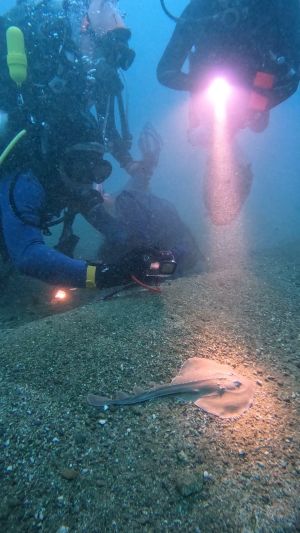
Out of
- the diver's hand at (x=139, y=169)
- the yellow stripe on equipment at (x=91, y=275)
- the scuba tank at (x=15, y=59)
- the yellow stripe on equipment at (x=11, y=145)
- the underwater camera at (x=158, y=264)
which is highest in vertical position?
the scuba tank at (x=15, y=59)

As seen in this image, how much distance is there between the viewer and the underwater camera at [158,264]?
3.91 metres

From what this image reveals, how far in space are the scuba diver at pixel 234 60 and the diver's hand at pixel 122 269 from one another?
386cm

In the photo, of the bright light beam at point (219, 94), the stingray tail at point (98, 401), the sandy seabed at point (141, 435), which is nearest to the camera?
the sandy seabed at point (141, 435)

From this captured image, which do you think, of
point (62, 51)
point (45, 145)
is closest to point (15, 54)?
point (62, 51)

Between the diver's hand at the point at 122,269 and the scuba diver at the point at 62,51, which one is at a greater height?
the scuba diver at the point at 62,51

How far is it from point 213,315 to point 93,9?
5.32 metres

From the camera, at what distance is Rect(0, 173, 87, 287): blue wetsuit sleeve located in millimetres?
3980

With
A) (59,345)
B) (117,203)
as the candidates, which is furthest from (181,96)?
(59,345)

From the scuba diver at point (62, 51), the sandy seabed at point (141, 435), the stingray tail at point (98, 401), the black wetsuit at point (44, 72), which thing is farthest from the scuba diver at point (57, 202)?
the stingray tail at point (98, 401)

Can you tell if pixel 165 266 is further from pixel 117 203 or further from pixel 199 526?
pixel 117 203

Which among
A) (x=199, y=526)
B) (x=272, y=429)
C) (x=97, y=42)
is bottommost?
(x=199, y=526)

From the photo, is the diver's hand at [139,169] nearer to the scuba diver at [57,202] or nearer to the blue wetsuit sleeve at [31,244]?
the scuba diver at [57,202]

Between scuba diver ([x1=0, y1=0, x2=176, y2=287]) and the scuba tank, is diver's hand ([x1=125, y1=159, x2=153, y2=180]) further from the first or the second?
the scuba tank

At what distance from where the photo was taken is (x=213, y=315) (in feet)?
13.0
